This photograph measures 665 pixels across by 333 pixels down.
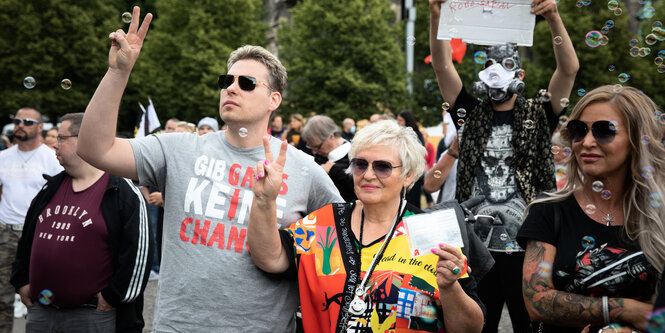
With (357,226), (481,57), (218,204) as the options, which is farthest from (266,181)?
(481,57)

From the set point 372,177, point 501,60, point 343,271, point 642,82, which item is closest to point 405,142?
point 372,177

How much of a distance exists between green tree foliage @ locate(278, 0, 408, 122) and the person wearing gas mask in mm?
26377

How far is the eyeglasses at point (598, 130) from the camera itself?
2594mm

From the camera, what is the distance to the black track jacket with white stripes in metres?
3.85

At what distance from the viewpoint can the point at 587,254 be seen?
250 cm

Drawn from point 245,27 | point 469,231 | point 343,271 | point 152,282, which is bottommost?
point 152,282

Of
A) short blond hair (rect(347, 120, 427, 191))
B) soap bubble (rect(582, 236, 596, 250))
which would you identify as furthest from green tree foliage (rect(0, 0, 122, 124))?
soap bubble (rect(582, 236, 596, 250))

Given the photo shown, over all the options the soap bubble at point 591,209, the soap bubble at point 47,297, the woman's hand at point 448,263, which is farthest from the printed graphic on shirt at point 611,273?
the soap bubble at point 47,297

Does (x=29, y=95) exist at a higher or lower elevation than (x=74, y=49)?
lower

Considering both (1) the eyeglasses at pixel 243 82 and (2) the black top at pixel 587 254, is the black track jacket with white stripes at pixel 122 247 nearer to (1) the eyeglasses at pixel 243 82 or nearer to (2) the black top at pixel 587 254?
(1) the eyeglasses at pixel 243 82

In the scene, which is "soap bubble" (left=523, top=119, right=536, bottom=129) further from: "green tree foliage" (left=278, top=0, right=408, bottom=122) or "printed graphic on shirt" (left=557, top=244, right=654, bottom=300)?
"green tree foliage" (left=278, top=0, right=408, bottom=122)

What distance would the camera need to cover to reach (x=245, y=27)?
115 feet

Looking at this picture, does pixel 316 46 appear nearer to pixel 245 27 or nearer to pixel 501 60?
pixel 245 27

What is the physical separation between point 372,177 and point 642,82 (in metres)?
25.3
